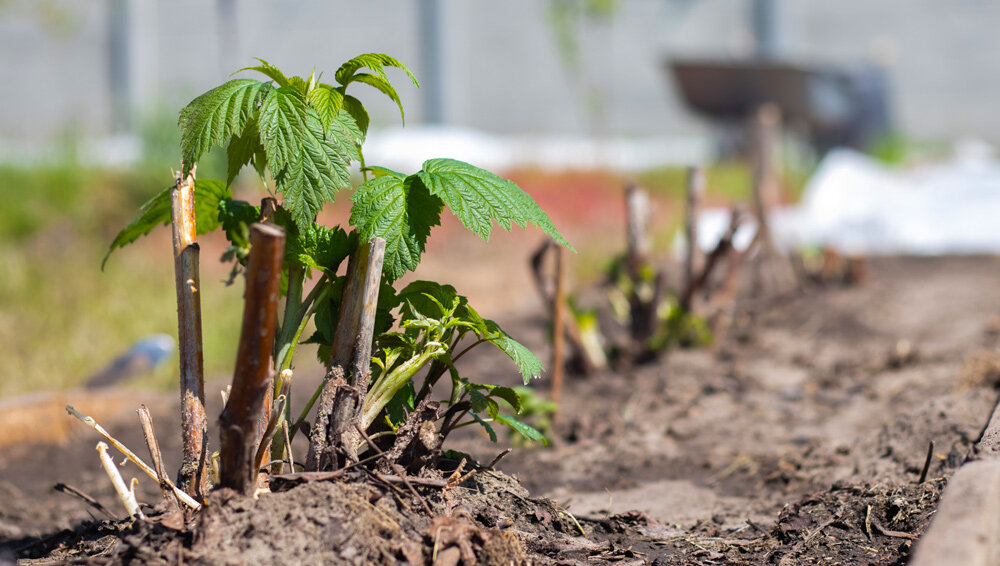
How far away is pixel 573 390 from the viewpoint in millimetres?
3457

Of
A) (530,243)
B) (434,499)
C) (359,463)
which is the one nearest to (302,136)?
(359,463)

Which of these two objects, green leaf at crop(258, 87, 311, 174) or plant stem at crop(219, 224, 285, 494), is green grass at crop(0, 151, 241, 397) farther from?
green leaf at crop(258, 87, 311, 174)

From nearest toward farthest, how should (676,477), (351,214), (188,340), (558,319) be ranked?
(351,214)
(188,340)
(676,477)
(558,319)

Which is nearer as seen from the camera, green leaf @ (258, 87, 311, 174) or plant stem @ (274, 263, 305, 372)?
green leaf @ (258, 87, 311, 174)

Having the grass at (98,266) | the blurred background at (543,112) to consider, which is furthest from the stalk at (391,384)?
the blurred background at (543,112)

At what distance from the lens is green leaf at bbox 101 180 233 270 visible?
1.65 m

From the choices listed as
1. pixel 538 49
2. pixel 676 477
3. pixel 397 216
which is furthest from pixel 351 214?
pixel 538 49

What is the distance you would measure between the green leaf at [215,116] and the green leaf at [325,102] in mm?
76

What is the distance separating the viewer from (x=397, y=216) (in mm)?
1482

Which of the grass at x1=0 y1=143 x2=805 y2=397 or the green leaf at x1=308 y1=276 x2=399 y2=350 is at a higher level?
the green leaf at x1=308 y1=276 x2=399 y2=350

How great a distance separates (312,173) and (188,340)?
42cm

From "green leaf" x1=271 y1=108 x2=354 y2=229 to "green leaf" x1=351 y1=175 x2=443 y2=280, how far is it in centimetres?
5

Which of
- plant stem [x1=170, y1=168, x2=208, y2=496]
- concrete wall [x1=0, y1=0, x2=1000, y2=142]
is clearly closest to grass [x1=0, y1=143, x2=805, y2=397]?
plant stem [x1=170, y1=168, x2=208, y2=496]

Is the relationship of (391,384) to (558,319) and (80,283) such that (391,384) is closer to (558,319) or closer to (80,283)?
(558,319)
